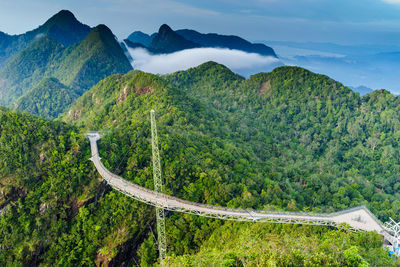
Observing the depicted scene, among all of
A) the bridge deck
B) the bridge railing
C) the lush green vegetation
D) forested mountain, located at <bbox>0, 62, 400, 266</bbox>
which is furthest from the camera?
the bridge railing

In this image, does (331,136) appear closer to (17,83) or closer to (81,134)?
(81,134)

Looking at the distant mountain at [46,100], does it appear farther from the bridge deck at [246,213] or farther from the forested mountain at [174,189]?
the bridge deck at [246,213]

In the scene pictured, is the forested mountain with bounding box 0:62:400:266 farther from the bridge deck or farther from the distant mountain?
the distant mountain

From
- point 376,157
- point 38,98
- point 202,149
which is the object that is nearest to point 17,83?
point 38,98

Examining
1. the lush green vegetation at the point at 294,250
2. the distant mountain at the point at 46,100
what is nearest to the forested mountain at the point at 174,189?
the lush green vegetation at the point at 294,250

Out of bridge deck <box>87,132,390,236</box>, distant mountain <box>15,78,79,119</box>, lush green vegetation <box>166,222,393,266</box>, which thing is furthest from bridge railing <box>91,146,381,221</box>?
distant mountain <box>15,78,79,119</box>

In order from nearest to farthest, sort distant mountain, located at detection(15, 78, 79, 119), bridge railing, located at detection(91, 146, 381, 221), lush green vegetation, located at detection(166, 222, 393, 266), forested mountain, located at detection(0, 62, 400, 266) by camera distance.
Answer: lush green vegetation, located at detection(166, 222, 393, 266)
forested mountain, located at detection(0, 62, 400, 266)
bridge railing, located at detection(91, 146, 381, 221)
distant mountain, located at detection(15, 78, 79, 119)
